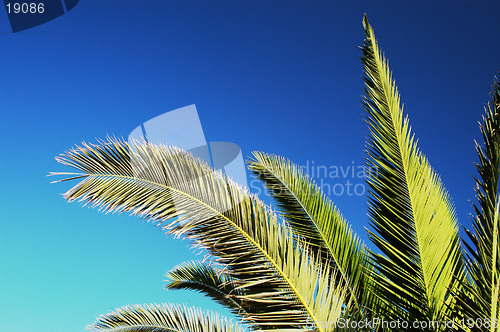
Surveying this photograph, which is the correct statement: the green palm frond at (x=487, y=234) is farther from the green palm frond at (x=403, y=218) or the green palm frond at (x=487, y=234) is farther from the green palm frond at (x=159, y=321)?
the green palm frond at (x=159, y=321)

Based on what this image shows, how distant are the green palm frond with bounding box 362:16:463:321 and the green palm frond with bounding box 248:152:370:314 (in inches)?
25.4

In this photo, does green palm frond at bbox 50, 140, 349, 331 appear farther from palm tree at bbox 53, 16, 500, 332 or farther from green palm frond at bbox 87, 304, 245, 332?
green palm frond at bbox 87, 304, 245, 332

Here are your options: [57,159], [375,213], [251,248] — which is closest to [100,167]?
[57,159]

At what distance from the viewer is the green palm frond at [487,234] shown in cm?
272

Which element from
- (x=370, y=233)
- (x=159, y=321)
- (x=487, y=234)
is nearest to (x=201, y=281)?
(x=159, y=321)

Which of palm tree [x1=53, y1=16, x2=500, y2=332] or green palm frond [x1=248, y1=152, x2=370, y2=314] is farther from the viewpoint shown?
green palm frond [x1=248, y1=152, x2=370, y2=314]

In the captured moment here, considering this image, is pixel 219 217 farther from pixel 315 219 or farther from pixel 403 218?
pixel 315 219

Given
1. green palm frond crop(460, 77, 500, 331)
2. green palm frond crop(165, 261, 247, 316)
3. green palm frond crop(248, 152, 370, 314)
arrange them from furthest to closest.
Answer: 1. green palm frond crop(165, 261, 247, 316)
2. green palm frond crop(248, 152, 370, 314)
3. green palm frond crop(460, 77, 500, 331)

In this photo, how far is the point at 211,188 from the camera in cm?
309

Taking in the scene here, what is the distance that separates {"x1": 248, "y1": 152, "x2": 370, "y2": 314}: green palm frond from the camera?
4363 millimetres

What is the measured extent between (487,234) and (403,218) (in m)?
0.66

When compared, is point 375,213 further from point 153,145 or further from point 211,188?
point 153,145

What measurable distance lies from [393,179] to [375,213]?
35 centimetres

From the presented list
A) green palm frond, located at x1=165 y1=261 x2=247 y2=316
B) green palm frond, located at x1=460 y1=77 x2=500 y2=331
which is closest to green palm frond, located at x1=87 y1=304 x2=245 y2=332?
green palm frond, located at x1=165 y1=261 x2=247 y2=316
